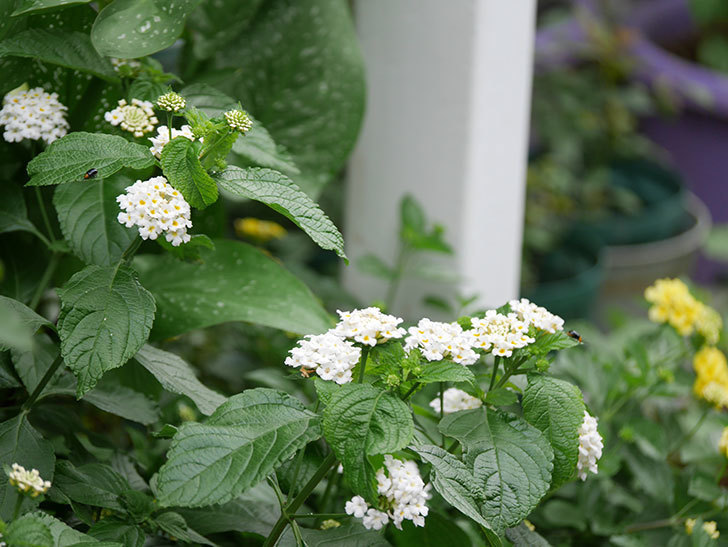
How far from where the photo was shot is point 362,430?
0.78 meters

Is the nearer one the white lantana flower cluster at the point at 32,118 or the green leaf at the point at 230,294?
the white lantana flower cluster at the point at 32,118

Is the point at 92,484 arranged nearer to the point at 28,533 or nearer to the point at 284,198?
the point at 28,533

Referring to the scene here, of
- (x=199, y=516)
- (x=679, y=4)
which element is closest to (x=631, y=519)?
(x=199, y=516)

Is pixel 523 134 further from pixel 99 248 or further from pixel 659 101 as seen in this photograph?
pixel 659 101

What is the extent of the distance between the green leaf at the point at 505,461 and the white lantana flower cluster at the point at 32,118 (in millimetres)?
518

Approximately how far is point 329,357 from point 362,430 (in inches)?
3.1

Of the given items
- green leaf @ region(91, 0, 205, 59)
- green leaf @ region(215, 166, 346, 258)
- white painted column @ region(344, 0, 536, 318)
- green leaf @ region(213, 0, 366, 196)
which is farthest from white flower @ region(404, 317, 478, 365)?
white painted column @ region(344, 0, 536, 318)

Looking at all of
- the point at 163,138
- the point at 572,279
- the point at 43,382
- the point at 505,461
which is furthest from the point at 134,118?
the point at 572,279

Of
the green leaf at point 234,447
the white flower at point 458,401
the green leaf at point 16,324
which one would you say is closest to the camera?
the green leaf at point 16,324

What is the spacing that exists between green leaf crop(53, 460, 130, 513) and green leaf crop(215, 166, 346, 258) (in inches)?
12.2

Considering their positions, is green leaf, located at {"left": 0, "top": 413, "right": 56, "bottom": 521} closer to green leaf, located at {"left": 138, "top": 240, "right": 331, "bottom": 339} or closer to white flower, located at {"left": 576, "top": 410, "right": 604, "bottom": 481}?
green leaf, located at {"left": 138, "top": 240, "right": 331, "bottom": 339}

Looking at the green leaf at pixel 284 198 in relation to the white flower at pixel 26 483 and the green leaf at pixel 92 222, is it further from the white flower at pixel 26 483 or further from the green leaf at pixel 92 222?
the white flower at pixel 26 483

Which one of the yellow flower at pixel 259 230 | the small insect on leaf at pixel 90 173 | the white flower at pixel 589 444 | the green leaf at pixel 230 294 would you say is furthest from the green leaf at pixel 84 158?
the yellow flower at pixel 259 230

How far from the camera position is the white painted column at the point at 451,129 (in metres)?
1.50
